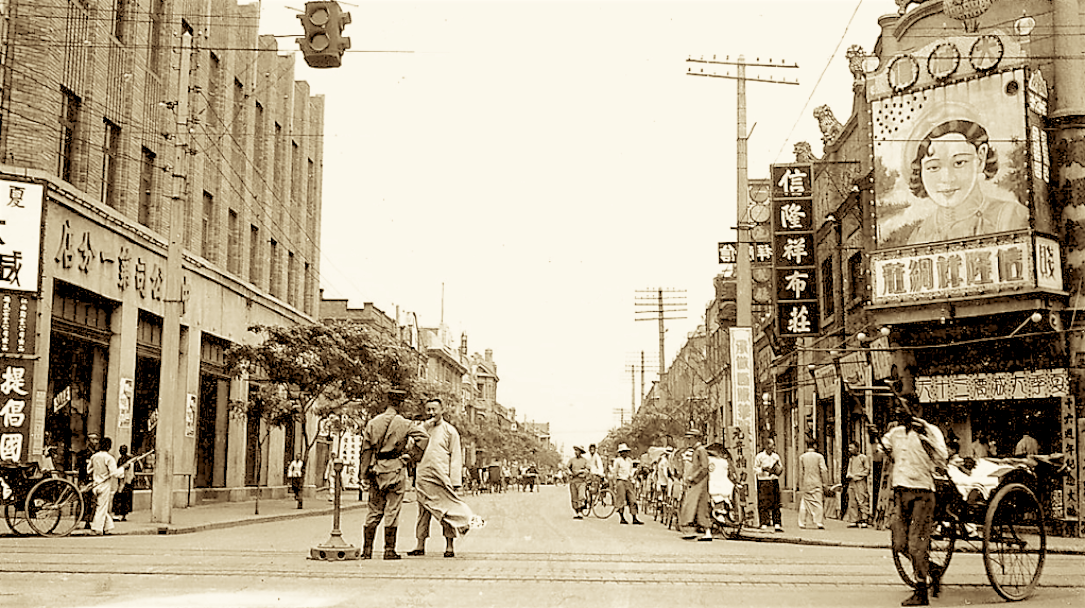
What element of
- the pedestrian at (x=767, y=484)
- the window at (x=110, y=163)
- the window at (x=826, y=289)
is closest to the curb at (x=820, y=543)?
the pedestrian at (x=767, y=484)

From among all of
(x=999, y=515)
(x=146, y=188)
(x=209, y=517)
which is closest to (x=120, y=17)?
(x=146, y=188)

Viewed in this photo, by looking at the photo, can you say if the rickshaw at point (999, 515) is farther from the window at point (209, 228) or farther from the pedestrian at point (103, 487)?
the window at point (209, 228)

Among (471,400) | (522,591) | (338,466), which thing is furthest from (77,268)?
(471,400)

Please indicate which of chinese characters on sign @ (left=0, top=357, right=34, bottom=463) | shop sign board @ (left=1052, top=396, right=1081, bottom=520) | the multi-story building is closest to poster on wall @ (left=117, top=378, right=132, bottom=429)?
the multi-story building

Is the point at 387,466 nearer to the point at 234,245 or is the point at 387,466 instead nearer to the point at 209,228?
the point at 209,228

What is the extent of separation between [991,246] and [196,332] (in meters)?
19.9

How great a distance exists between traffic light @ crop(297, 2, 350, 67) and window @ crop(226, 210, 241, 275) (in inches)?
944

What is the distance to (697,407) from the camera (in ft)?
175

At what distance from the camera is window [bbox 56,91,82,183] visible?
22.4 meters

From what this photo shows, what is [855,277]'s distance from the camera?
27.1 meters

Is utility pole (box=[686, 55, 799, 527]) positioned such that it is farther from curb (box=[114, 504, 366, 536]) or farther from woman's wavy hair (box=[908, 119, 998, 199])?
curb (box=[114, 504, 366, 536])

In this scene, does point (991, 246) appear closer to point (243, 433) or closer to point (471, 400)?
point (243, 433)

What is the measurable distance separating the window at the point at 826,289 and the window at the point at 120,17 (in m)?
18.1

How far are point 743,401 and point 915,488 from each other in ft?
45.8
